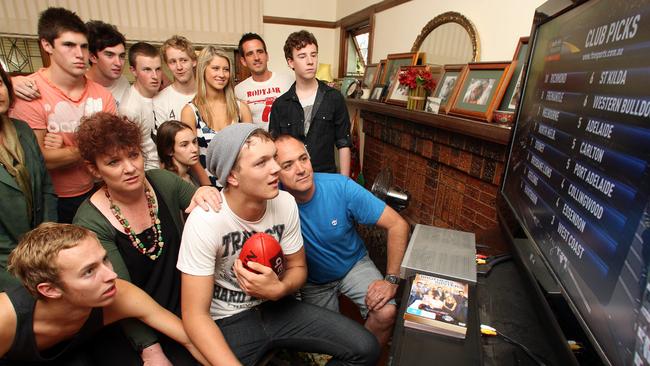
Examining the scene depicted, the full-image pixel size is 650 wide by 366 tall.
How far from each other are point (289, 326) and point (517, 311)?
0.85m

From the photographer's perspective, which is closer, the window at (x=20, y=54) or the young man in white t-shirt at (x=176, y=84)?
the young man in white t-shirt at (x=176, y=84)

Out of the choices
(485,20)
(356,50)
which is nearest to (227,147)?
(485,20)

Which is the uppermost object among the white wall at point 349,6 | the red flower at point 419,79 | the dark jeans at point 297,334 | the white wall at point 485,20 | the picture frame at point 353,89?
the white wall at point 349,6

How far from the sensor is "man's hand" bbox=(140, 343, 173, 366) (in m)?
1.23

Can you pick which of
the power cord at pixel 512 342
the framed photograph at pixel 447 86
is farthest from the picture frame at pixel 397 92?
the power cord at pixel 512 342

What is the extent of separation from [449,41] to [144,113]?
7.88 feet

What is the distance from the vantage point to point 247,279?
1243mm

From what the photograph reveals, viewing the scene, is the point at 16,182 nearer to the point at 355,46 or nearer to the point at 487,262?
the point at 487,262

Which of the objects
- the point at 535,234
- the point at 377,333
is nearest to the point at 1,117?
the point at 377,333

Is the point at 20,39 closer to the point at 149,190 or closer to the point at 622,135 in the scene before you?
the point at 149,190

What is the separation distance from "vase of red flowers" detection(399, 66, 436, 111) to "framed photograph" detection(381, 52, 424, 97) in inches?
11.4

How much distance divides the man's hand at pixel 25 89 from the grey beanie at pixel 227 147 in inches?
41.5

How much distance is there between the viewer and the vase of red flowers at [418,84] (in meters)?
2.79

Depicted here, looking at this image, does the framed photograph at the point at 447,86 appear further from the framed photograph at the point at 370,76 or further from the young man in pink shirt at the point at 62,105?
the young man in pink shirt at the point at 62,105
